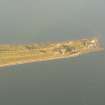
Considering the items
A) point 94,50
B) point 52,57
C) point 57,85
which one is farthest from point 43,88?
point 94,50

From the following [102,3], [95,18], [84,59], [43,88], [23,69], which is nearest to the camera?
[43,88]

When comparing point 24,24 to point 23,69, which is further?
point 24,24

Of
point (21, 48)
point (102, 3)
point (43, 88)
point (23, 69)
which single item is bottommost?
point (43, 88)

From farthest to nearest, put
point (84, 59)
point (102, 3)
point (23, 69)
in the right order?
point (102, 3) → point (84, 59) → point (23, 69)

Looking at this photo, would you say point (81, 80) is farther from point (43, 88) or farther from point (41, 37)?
point (41, 37)

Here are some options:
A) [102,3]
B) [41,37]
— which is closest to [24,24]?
[41,37]

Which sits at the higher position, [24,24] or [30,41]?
[24,24]
